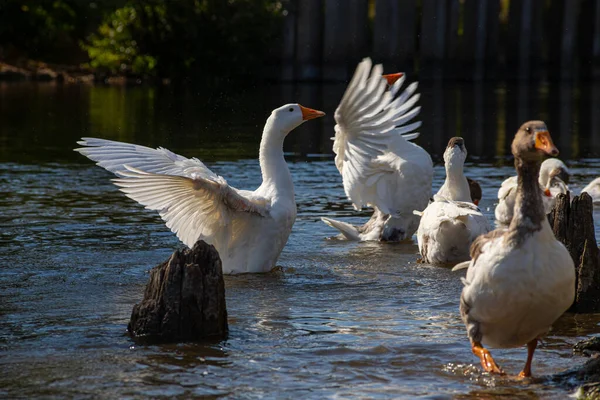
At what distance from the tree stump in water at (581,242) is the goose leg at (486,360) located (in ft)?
5.69

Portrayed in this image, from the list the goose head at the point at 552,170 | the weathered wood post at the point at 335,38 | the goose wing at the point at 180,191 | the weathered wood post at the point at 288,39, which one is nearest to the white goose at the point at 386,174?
the goose wing at the point at 180,191

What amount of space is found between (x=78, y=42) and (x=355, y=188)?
23606 mm

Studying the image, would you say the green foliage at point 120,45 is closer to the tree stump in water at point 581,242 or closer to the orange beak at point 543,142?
the tree stump in water at point 581,242

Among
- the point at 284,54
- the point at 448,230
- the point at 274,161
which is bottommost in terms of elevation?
the point at 448,230

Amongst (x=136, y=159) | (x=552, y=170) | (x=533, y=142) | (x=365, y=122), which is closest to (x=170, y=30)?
(x=552, y=170)

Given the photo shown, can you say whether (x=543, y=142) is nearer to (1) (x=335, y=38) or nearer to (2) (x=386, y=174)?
(2) (x=386, y=174)

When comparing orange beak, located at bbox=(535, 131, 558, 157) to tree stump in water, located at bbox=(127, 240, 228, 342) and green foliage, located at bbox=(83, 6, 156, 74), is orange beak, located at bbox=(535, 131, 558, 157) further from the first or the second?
green foliage, located at bbox=(83, 6, 156, 74)

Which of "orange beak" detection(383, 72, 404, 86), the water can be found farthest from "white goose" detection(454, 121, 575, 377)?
"orange beak" detection(383, 72, 404, 86)

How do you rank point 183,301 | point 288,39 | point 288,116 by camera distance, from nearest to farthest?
point 183,301 < point 288,116 < point 288,39

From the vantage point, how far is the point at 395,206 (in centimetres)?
1053

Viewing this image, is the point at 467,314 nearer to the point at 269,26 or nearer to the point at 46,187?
the point at 46,187

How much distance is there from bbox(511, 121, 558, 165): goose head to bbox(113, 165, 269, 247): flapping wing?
3.12 metres

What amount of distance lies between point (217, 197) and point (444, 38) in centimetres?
2174

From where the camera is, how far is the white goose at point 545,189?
1113cm
